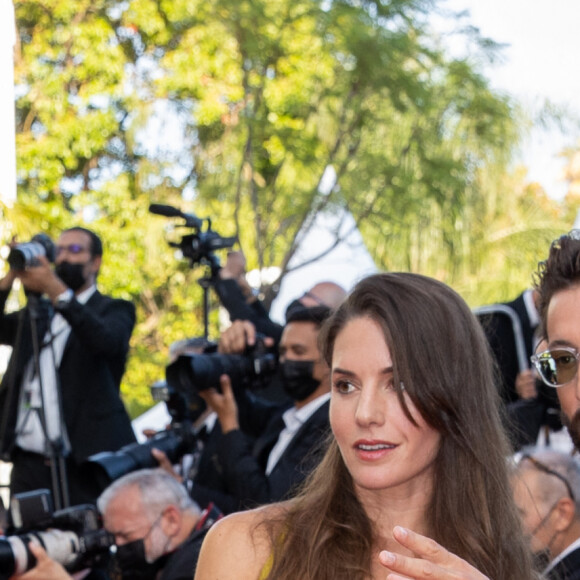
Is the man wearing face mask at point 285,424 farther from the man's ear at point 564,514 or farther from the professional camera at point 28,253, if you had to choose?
the professional camera at point 28,253

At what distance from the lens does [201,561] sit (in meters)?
2.01

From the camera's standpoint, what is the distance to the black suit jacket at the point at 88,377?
4746mm

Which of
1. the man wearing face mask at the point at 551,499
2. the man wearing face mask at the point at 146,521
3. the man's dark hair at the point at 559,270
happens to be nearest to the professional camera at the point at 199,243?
the man wearing face mask at the point at 146,521

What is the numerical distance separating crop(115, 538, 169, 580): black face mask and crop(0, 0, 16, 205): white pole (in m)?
1.86

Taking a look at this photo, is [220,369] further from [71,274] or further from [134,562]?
[71,274]

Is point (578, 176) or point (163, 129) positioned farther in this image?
point (578, 176)

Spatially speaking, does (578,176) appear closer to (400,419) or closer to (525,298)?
(525,298)

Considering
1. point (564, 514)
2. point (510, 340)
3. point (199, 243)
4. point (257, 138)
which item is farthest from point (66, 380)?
point (257, 138)

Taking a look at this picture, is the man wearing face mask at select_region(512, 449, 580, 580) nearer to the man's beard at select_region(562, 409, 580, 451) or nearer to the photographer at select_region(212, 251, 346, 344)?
the man's beard at select_region(562, 409, 580, 451)

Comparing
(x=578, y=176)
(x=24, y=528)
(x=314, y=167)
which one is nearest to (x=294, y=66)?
(x=314, y=167)

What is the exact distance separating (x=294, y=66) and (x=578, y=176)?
18.2m

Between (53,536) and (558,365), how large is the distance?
1949mm

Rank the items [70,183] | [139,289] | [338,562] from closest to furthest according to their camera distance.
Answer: [338,562] < [139,289] < [70,183]

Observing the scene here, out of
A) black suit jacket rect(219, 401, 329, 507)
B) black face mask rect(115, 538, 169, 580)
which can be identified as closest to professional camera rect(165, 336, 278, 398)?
black suit jacket rect(219, 401, 329, 507)
